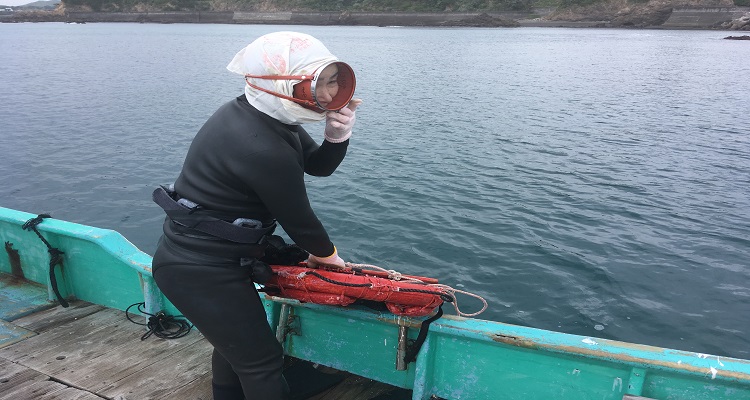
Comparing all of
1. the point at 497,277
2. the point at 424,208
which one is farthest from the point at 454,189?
the point at 497,277

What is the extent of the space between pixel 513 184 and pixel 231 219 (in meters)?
11.9

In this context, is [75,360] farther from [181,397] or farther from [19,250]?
[19,250]

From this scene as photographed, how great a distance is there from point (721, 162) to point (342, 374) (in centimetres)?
1558

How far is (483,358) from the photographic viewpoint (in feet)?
11.7

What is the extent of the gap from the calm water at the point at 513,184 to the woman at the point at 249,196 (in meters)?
6.06

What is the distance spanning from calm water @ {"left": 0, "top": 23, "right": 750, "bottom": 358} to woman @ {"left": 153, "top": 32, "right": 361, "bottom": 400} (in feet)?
19.9

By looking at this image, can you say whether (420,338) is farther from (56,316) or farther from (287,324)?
(56,316)

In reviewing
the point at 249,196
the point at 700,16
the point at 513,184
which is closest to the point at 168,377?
the point at 249,196

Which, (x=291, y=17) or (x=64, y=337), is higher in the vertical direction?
(x=64, y=337)

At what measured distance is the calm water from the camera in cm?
892

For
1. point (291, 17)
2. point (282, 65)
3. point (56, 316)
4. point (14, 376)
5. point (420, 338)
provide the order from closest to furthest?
point (282, 65), point (420, 338), point (14, 376), point (56, 316), point (291, 17)

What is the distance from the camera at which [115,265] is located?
4977 mm

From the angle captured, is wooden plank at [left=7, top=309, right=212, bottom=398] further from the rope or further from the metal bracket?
the metal bracket

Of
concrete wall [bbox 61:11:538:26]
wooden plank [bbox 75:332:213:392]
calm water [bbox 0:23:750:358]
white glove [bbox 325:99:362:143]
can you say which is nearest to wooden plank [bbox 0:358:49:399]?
wooden plank [bbox 75:332:213:392]
